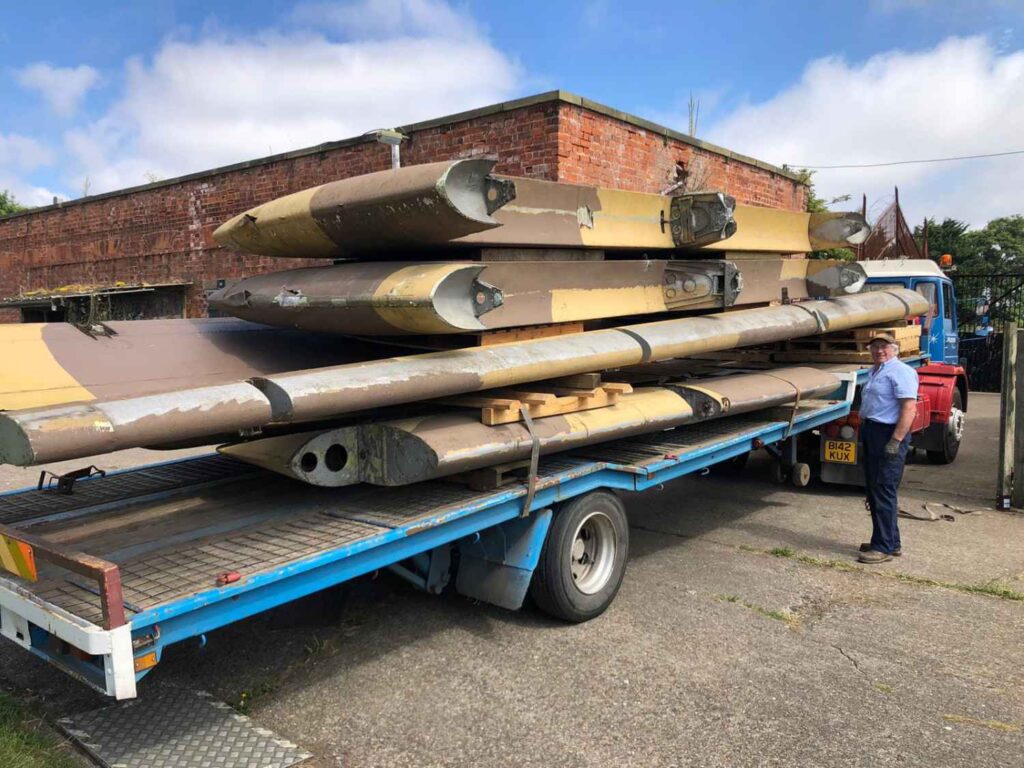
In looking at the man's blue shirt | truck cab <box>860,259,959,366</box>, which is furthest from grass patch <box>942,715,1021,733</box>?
truck cab <box>860,259,959,366</box>

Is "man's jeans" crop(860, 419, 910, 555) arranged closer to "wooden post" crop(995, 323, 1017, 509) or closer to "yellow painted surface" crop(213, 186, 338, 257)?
"wooden post" crop(995, 323, 1017, 509)

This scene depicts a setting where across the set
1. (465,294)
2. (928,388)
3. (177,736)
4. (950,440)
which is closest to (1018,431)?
(928,388)

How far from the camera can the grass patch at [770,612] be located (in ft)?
15.7

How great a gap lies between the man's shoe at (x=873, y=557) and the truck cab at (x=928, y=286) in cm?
518

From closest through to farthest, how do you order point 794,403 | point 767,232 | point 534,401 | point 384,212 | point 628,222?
point 384,212 < point 534,401 < point 628,222 < point 794,403 < point 767,232

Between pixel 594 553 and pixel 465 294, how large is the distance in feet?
6.38

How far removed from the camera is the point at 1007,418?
7.56 metres

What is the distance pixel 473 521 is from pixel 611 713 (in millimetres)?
1130

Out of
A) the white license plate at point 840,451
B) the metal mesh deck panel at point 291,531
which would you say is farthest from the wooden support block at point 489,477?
the white license plate at point 840,451

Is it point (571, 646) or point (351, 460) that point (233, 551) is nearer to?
point (351, 460)

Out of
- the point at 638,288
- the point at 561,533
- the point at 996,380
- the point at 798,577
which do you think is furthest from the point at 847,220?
the point at 996,380

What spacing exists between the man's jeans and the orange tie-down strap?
18.1 ft

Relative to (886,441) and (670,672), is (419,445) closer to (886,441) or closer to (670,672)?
(670,672)

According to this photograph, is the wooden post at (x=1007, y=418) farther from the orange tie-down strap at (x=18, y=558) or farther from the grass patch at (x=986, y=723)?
the orange tie-down strap at (x=18, y=558)
